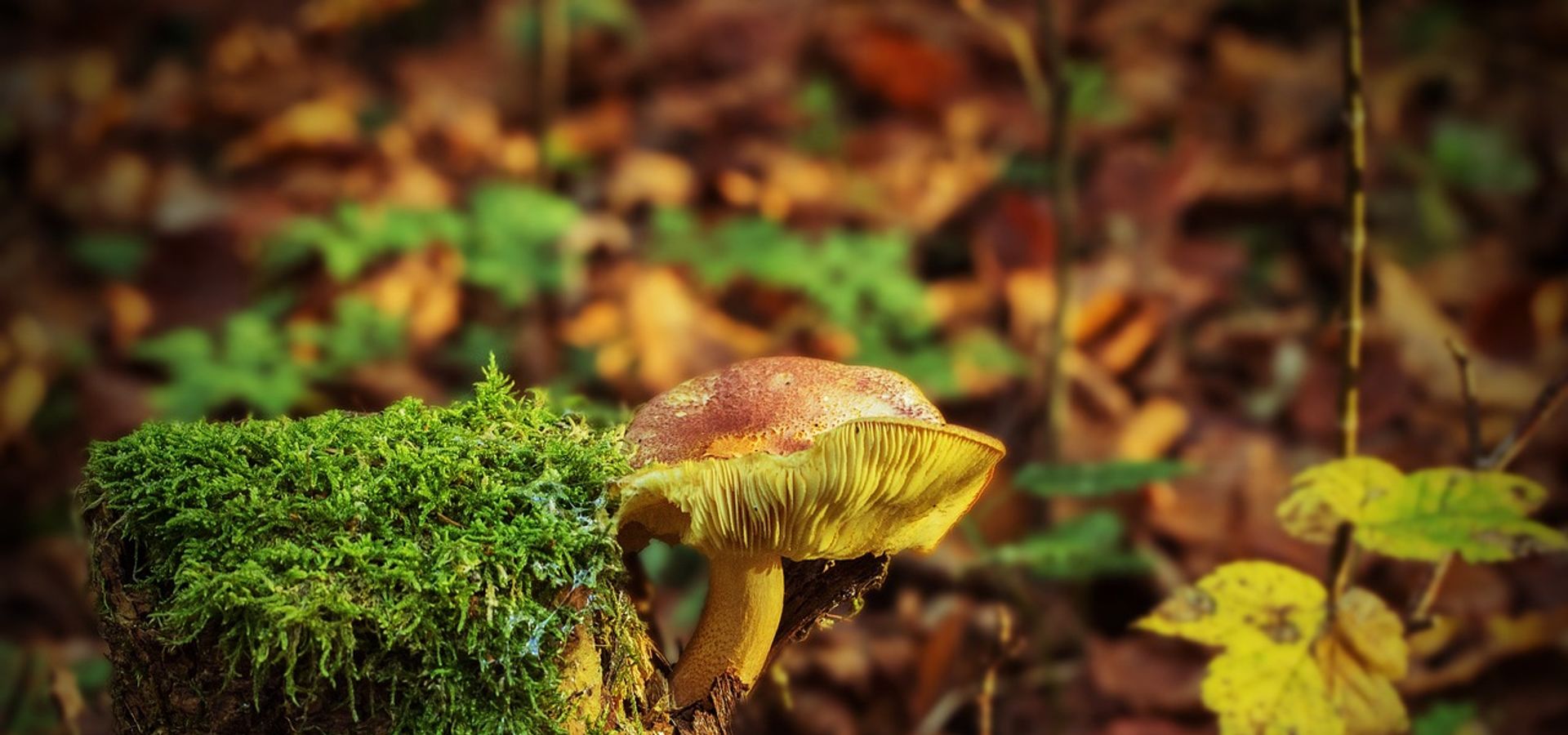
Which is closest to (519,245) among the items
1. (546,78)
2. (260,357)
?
(546,78)

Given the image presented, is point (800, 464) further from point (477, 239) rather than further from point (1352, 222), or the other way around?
point (477, 239)

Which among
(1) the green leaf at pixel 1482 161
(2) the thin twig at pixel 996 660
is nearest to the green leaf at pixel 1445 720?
(2) the thin twig at pixel 996 660

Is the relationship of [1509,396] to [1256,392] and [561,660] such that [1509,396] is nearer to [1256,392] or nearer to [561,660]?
[1256,392]

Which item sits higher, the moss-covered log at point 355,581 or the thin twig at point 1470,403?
the moss-covered log at point 355,581

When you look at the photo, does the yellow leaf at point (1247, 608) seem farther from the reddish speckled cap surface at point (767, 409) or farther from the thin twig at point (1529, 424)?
the reddish speckled cap surface at point (767, 409)

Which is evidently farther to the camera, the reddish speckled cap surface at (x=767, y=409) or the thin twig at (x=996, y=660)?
the thin twig at (x=996, y=660)

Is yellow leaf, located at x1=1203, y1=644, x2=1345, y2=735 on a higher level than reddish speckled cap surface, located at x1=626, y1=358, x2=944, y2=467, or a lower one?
lower

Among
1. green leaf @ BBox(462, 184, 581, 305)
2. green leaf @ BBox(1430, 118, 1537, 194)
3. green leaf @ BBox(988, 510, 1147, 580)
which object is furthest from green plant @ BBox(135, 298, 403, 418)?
green leaf @ BBox(1430, 118, 1537, 194)

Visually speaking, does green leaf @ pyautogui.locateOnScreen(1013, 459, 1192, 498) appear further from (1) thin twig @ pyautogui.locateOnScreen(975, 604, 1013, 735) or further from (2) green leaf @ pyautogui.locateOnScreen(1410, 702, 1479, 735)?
(2) green leaf @ pyautogui.locateOnScreen(1410, 702, 1479, 735)
